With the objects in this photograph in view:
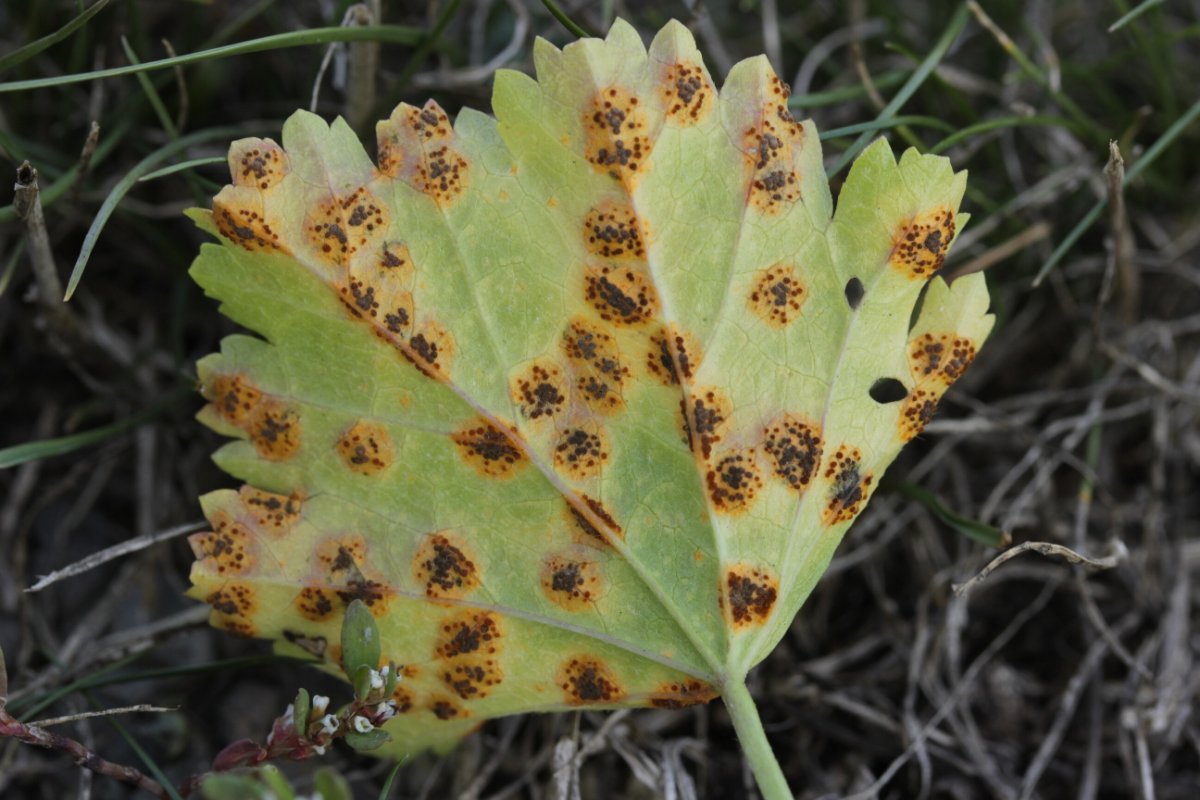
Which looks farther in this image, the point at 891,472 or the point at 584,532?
the point at 891,472

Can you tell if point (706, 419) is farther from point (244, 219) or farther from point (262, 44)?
point (262, 44)

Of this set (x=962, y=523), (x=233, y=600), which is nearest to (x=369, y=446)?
(x=233, y=600)

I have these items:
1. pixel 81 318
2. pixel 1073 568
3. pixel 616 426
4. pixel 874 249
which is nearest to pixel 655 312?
pixel 616 426

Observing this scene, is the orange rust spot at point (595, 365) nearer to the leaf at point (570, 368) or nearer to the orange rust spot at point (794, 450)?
the leaf at point (570, 368)

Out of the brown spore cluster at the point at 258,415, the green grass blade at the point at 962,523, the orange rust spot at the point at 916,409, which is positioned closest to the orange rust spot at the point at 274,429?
the brown spore cluster at the point at 258,415

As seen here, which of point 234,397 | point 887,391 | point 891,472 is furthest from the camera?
point 891,472

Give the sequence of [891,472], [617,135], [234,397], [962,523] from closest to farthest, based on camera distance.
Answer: [617,135]
[234,397]
[962,523]
[891,472]
